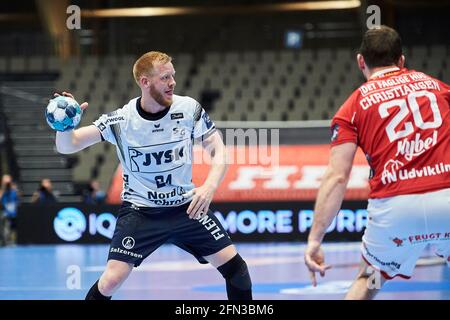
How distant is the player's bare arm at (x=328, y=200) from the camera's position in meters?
4.40

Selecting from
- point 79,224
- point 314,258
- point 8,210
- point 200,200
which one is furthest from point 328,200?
point 8,210

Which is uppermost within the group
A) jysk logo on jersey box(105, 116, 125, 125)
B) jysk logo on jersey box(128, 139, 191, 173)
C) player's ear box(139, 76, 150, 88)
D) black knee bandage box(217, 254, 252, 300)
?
player's ear box(139, 76, 150, 88)

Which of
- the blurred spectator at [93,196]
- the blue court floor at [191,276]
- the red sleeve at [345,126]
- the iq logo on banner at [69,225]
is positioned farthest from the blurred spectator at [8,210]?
the red sleeve at [345,126]

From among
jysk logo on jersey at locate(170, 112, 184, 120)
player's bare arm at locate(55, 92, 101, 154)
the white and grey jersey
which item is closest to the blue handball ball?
player's bare arm at locate(55, 92, 101, 154)

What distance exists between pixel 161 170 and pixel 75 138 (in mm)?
643

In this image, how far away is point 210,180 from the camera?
19.6 feet

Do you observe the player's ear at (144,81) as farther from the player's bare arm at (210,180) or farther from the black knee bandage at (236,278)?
the black knee bandage at (236,278)

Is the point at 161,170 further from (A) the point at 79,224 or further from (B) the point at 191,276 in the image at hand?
(A) the point at 79,224

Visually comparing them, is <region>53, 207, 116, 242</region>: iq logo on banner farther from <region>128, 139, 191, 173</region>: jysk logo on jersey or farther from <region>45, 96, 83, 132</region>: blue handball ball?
<region>45, 96, 83, 132</region>: blue handball ball

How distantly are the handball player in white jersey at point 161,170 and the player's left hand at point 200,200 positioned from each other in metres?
0.09

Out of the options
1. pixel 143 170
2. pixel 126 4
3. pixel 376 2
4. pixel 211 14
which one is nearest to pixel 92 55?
pixel 126 4

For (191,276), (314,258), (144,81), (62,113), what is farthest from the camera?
(191,276)

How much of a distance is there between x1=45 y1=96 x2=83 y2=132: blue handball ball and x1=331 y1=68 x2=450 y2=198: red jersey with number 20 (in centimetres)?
201

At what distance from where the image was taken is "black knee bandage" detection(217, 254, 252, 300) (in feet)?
20.3
